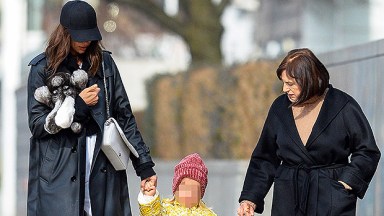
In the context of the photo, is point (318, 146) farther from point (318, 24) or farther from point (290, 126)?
point (318, 24)

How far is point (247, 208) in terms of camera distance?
6164mm

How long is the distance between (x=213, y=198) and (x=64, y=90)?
18.1ft

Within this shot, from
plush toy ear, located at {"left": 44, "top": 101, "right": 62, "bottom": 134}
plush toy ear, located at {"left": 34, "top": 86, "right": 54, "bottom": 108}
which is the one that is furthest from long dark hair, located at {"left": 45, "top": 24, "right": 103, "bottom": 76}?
plush toy ear, located at {"left": 44, "top": 101, "right": 62, "bottom": 134}

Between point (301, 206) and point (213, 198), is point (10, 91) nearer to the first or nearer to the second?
point (213, 198)

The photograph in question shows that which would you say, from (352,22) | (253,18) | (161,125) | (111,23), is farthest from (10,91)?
(111,23)

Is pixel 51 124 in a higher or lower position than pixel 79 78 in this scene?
lower

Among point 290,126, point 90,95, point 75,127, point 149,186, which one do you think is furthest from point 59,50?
point 290,126

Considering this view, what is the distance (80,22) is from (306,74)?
3.84 feet

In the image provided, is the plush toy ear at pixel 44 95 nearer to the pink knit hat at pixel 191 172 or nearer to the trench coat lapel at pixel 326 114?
the pink knit hat at pixel 191 172

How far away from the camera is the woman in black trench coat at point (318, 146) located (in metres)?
5.81

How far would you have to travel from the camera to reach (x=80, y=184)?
6.04 metres

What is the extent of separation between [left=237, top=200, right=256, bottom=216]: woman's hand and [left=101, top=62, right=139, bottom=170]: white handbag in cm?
61

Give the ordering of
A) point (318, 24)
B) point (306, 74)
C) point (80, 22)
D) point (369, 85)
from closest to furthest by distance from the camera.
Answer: point (306, 74)
point (80, 22)
point (369, 85)
point (318, 24)

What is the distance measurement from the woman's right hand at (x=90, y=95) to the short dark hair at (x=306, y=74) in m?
0.96
